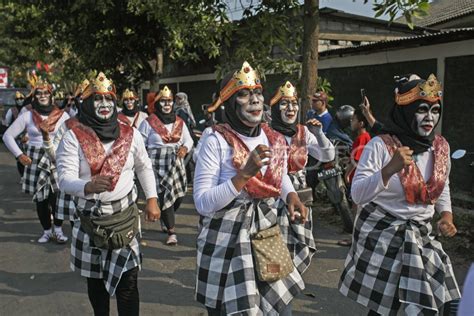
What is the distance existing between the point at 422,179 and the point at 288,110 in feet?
5.87

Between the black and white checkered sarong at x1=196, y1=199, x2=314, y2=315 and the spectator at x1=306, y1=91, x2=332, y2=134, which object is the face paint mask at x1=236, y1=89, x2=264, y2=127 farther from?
the spectator at x1=306, y1=91, x2=332, y2=134

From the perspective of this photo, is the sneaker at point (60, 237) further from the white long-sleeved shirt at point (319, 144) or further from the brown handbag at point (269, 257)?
the brown handbag at point (269, 257)

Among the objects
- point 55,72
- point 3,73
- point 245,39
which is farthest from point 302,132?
point 55,72

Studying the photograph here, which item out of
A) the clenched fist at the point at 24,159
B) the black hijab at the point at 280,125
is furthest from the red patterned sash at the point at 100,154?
the clenched fist at the point at 24,159

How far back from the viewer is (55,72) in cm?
3603

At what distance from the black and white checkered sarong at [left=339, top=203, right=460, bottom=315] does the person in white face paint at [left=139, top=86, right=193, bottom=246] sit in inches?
141

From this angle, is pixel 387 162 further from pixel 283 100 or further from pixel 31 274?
pixel 31 274

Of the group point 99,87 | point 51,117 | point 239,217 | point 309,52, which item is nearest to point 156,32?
point 309,52

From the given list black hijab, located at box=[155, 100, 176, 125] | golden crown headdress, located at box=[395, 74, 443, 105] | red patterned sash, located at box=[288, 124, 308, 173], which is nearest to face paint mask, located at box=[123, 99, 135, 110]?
black hijab, located at box=[155, 100, 176, 125]

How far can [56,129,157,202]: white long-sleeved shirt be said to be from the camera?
3.25 metres

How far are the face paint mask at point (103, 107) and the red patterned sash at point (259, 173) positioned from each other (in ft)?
3.26

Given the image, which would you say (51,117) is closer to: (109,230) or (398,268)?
(109,230)

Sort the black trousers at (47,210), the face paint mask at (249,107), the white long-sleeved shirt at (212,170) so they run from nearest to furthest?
the white long-sleeved shirt at (212,170)
the face paint mask at (249,107)
the black trousers at (47,210)

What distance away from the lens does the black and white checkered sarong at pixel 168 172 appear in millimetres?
6440
